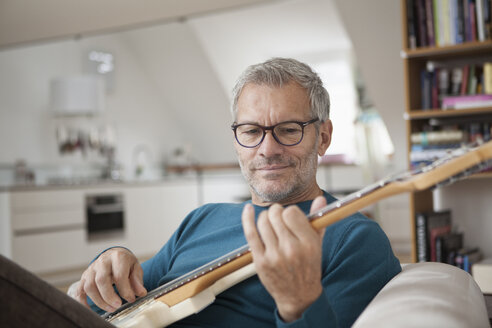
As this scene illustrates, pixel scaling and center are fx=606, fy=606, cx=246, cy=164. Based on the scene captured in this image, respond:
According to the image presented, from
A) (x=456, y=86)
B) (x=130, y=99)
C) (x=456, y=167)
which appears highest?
(x=130, y=99)

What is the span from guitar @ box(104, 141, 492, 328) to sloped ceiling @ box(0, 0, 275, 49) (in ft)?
13.5

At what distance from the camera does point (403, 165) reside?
575 centimetres

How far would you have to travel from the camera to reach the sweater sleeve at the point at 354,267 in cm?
103

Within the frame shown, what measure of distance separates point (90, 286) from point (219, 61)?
6.27 meters

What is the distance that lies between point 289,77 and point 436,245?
2.17 metres

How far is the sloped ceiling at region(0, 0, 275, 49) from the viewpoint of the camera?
16.6ft

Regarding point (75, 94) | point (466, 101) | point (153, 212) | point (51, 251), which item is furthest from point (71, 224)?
point (466, 101)

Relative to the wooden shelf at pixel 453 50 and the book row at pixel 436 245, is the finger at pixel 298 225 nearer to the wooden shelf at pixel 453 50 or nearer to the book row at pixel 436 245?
the book row at pixel 436 245

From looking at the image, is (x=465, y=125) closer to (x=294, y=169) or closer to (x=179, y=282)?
(x=294, y=169)

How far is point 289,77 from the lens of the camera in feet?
4.28

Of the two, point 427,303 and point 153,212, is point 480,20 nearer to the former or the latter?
point 427,303

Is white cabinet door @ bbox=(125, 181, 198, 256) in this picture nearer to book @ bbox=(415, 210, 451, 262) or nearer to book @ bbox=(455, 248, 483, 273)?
book @ bbox=(415, 210, 451, 262)

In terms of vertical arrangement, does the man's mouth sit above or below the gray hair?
below

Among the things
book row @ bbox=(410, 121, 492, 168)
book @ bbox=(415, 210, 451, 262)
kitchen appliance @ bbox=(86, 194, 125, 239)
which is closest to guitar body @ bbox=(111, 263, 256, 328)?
book @ bbox=(415, 210, 451, 262)
